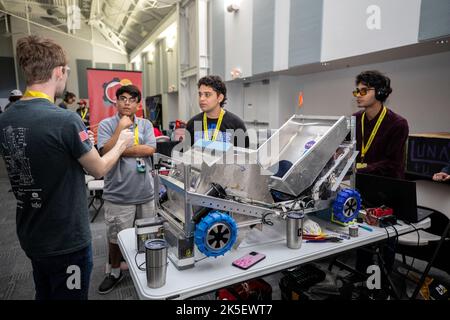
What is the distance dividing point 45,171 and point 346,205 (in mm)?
1429

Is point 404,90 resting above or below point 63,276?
above

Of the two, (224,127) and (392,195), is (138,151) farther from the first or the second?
(392,195)

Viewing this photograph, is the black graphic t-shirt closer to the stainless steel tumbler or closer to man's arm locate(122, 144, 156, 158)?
man's arm locate(122, 144, 156, 158)

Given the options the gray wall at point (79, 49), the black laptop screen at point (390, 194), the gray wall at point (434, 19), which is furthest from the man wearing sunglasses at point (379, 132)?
the gray wall at point (79, 49)

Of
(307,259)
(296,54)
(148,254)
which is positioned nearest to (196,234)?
(148,254)

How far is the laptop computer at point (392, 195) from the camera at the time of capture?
1.65m

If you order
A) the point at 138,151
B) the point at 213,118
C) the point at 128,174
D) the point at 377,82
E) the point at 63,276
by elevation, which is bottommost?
the point at 63,276

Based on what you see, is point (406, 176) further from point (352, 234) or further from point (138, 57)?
point (138, 57)

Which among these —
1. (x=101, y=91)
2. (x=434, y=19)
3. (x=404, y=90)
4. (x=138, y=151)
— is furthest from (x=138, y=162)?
(x=101, y=91)

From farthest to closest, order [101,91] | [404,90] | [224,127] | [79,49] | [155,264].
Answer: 1. [79,49]
2. [101,91]
3. [404,90]
4. [224,127]
5. [155,264]

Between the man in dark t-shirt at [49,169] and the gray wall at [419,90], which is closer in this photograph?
the man in dark t-shirt at [49,169]

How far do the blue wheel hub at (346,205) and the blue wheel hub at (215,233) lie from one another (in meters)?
0.65

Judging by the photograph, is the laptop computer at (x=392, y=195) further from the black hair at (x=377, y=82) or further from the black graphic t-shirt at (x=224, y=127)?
the black graphic t-shirt at (x=224, y=127)

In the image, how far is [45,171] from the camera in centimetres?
118
